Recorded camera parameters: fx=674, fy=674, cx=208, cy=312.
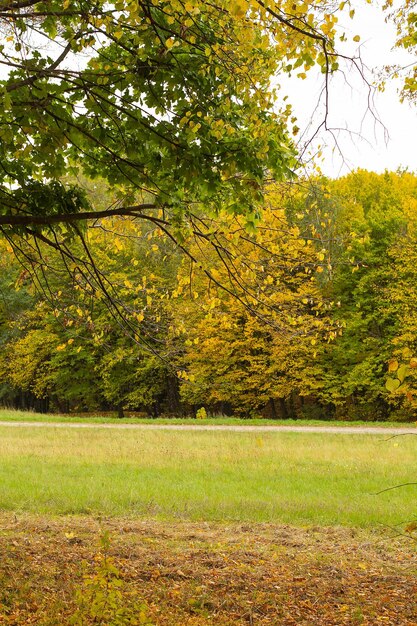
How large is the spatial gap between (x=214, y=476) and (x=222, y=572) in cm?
666

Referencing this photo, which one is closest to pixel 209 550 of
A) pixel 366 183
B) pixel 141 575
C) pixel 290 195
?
pixel 141 575

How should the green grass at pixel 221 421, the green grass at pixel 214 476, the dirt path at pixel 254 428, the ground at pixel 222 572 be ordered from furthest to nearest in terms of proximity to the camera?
the green grass at pixel 221 421 → the dirt path at pixel 254 428 → the green grass at pixel 214 476 → the ground at pixel 222 572

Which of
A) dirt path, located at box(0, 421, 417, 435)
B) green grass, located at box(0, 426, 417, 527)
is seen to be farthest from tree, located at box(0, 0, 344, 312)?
dirt path, located at box(0, 421, 417, 435)

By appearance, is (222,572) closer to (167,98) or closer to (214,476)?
(167,98)

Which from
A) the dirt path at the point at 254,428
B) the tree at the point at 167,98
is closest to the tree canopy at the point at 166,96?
the tree at the point at 167,98

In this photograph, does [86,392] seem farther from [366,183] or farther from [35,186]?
[35,186]

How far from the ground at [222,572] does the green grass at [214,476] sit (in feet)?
3.60

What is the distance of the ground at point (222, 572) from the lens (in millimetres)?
5676

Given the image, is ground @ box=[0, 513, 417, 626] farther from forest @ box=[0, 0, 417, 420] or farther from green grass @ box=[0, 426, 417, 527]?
forest @ box=[0, 0, 417, 420]

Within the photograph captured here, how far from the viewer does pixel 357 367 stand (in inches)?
1171

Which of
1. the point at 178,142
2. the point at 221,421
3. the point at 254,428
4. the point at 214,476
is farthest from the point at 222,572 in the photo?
the point at 221,421

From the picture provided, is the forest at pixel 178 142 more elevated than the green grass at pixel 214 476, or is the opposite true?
the forest at pixel 178 142

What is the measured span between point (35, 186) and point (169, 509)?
18.2 ft

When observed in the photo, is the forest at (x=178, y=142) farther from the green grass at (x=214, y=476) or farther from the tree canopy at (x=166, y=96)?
the green grass at (x=214, y=476)
